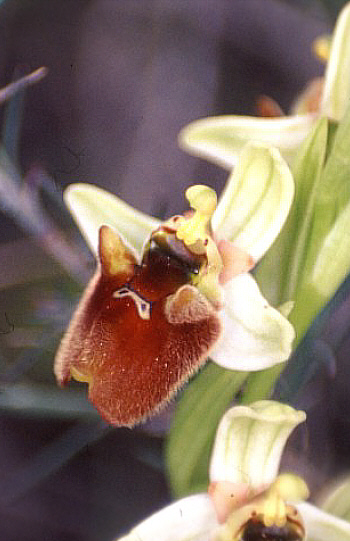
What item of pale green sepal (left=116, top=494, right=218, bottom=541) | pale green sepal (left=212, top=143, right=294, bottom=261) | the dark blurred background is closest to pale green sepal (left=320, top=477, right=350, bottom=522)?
the dark blurred background

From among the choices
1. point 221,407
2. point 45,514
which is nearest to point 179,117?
point 221,407

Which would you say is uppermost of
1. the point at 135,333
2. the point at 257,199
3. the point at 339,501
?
the point at 257,199

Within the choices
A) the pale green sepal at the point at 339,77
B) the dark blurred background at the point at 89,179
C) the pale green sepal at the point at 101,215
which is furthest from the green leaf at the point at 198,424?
the pale green sepal at the point at 339,77

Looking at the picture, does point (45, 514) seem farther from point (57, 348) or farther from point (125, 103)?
point (125, 103)

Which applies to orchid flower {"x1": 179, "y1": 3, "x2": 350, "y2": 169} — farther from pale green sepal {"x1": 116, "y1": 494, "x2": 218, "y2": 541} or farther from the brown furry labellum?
pale green sepal {"x1": 116, "y1": 494, "x2": 218, "y2": 541}

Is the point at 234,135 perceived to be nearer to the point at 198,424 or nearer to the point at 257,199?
the point at 257,199

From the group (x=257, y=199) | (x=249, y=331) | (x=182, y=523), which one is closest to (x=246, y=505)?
(x=182, y=523)

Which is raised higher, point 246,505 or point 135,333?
point 135,333
